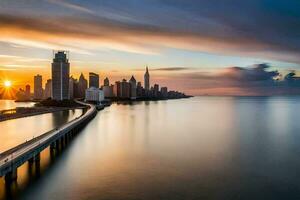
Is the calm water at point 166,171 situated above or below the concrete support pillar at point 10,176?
below

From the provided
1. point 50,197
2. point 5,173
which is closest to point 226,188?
point 50,197

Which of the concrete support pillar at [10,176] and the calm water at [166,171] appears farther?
the concrete support pillar at [10,176]

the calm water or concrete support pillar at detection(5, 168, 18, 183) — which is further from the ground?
concrete support pillar at detection(5, 168, 18, 183)

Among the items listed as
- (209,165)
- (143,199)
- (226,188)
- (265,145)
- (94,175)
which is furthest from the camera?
(265,145)

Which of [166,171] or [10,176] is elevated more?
[10,176]

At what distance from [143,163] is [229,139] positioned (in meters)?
31.1

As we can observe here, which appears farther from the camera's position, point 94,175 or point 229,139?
point 229,139

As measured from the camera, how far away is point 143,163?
156 feet

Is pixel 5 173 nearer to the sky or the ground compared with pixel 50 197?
nearer to the sky

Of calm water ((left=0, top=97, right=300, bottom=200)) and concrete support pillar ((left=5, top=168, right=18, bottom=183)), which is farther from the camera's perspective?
concrete support pillar ((left=5, top=168, right=18, bottom=183))

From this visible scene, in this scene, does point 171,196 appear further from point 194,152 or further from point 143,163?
point 194,152

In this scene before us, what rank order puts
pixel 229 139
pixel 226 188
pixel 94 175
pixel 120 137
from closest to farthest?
pixel 226 188 < pixel 94 175 < pixel 229 139 < pixel 120 137

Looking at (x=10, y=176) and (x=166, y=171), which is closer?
(x=10, y=176)

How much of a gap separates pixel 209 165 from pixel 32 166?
23.7 meters
